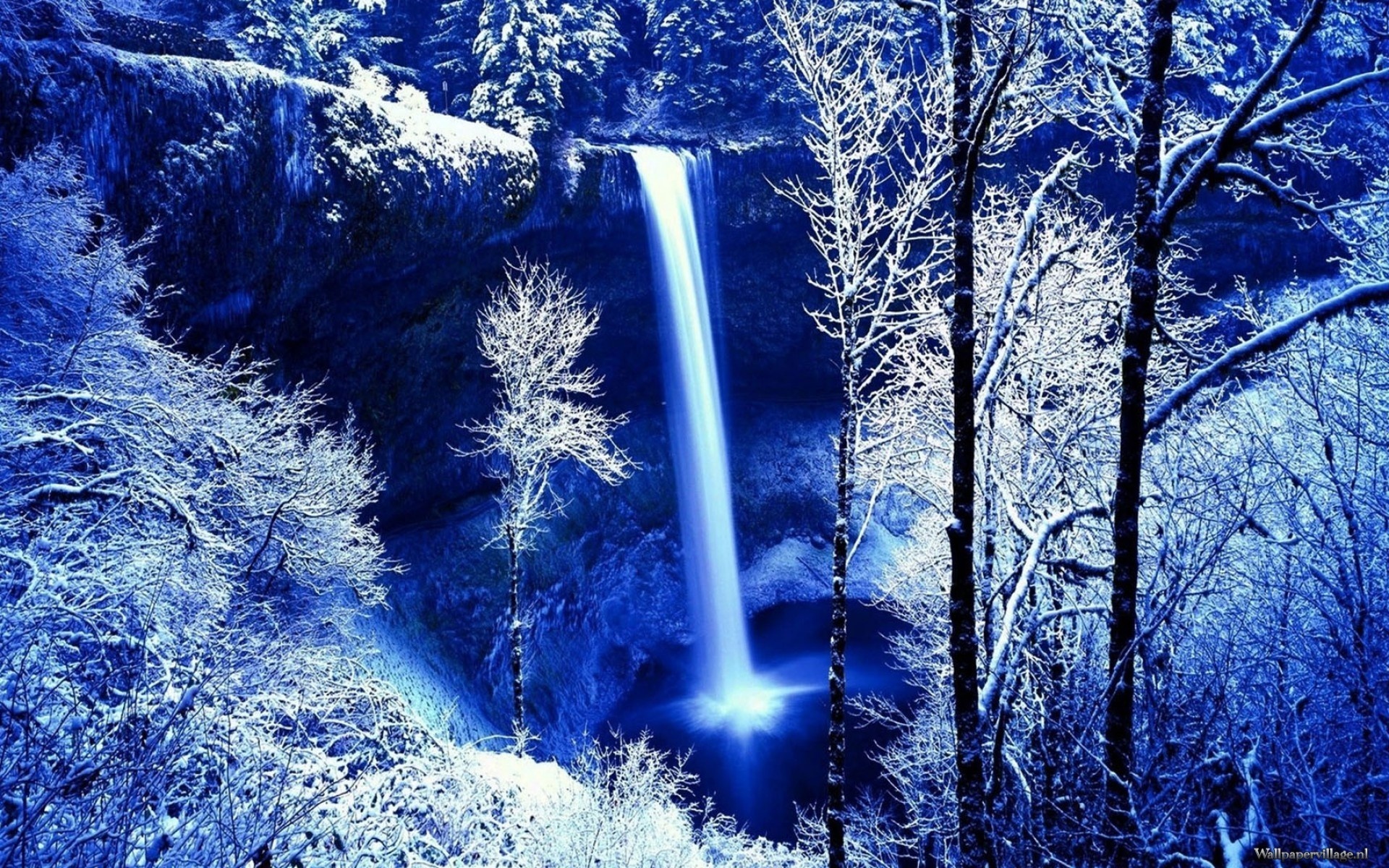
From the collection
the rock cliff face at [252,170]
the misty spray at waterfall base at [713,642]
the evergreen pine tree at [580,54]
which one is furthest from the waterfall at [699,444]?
the rock cliff face at [252,170]

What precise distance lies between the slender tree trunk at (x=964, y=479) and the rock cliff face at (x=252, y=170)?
1229cm

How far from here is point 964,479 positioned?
5.08 metres

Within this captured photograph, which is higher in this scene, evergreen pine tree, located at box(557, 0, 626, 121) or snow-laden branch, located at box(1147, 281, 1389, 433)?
evergreen pine tree, located at box(557, 0, 626, 121)

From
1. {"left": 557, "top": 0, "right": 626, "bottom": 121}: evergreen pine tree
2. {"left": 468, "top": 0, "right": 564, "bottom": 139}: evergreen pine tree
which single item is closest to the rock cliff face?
{"left": 468, "top": 0, "right": 564, "bottom": 139}: evergreen pine tree

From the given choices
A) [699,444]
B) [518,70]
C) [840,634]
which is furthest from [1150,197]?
[699,444]

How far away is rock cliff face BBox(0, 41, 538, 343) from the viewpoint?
35.8 feet

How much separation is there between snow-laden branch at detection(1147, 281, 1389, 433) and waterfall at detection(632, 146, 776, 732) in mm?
19535

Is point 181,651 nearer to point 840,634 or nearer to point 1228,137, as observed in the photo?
point 840,634

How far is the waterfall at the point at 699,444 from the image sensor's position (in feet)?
76.3

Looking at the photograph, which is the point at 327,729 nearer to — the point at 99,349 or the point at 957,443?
the point at 99,349

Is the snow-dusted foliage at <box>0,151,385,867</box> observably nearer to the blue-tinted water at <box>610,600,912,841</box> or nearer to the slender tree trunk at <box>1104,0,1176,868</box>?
the slender tree trunk at <box>1104,0,1176,868</box>

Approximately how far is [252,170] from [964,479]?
1364cm

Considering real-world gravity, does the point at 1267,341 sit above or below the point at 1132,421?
above

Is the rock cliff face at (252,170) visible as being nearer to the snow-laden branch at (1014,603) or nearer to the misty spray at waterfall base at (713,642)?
the misty spray at waterfall base at (713,642)
